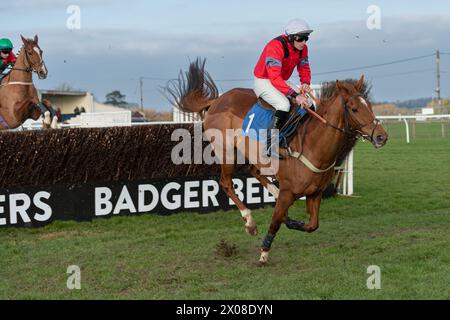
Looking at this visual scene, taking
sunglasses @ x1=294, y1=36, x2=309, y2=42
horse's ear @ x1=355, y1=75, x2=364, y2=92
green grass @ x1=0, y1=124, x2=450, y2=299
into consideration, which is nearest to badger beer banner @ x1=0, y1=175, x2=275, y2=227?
green grass @ x1=0, y1=124, x2=450, y2=299

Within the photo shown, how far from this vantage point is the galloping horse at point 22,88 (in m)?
→ 10.0

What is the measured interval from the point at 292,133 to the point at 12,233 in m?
3.96

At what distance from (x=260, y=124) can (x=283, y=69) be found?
608 mm

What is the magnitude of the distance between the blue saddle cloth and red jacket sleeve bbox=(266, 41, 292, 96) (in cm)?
31

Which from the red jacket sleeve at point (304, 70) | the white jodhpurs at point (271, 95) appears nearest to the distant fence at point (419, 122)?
the red jacket sleeve at point (304, 70)

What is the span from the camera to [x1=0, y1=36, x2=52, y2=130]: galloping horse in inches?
394

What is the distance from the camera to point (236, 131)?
7504 millimetres

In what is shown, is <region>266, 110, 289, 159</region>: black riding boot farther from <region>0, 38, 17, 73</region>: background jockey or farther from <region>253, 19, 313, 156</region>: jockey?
<region>0, 38, 17, 73</region>: background jockey

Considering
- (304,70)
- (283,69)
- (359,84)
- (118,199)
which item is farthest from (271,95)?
(118,199)

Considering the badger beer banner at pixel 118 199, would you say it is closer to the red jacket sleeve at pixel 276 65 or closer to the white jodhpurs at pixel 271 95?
the white jodhpurs at pixel 271 95

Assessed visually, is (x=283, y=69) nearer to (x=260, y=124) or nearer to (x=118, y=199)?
(x=260, y=124)

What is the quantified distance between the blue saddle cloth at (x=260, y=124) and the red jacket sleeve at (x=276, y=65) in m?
0.31
